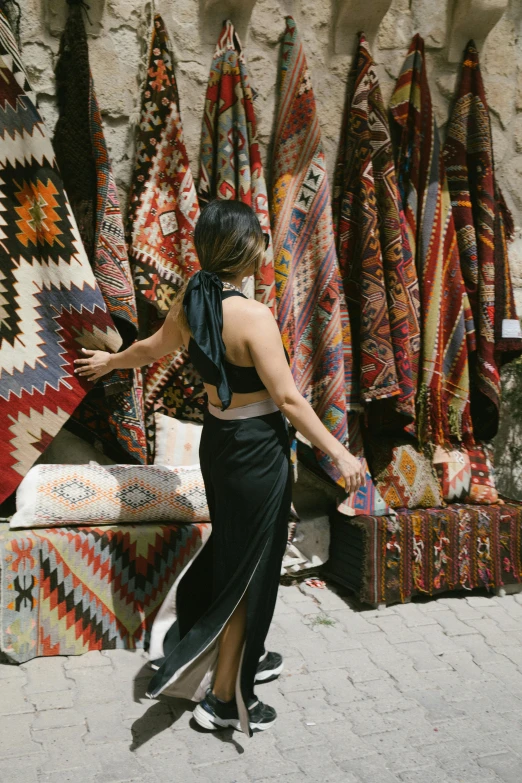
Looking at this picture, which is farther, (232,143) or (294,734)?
(232,143)

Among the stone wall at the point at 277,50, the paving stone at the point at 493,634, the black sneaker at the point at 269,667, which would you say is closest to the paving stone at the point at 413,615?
the paving stone at the point at 493,634

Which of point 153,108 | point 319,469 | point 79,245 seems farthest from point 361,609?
point 153,108

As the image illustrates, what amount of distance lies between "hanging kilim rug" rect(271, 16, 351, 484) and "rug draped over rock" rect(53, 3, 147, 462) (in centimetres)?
74

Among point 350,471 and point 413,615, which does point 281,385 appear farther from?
point 413,615

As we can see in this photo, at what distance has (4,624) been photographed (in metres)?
2.65

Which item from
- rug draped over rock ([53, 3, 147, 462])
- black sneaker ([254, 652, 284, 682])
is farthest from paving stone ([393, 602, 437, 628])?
rug draped over rock ([53, 3, 147, 462])

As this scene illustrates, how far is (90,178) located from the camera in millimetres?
2979

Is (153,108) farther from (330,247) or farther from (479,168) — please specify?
(479,168)

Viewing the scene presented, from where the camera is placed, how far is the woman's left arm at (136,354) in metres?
2.48

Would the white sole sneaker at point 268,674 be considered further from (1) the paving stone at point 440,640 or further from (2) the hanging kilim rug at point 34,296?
(2) the hanging kilim rug at point 34,296

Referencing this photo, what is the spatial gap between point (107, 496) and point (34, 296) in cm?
79

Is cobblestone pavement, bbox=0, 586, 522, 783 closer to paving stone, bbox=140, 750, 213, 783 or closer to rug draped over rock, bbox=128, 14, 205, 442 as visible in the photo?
paving stone, bbox=140, 750, 213, 783

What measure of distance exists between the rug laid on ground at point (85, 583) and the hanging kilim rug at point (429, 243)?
4.47ft

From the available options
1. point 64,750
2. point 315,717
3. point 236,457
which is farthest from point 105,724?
point 236,457
